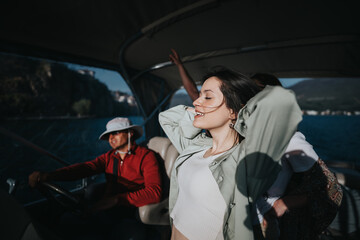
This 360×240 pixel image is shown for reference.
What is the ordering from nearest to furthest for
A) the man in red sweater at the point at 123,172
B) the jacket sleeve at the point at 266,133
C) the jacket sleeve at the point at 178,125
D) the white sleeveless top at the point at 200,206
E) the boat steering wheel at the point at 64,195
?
the jacket sleeve at the point at 266,133 < the white sleeveless top at the point at 200,206 < the jacket sleeve at the point at 178,125 < the boat steering wheel at the point at 64,195 < the man in red sweater at the point at 123,172

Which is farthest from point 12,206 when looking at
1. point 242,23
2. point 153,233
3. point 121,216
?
point 242,23

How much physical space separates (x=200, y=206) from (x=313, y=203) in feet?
2.30

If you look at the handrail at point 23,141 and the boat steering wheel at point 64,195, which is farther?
the handrail at point 23,141

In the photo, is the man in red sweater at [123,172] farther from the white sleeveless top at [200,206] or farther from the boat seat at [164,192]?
the white sleeveless top at [200,206]

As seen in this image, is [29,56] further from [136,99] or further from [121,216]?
[121,216]

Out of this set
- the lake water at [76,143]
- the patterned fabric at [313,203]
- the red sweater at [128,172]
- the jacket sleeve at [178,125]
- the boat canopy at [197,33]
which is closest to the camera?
the patterned fabric at [313,203]

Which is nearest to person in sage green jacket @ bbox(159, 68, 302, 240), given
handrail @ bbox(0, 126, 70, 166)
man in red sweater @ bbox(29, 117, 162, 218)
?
man in red sweater @ bbox(29, 117, 162, 218)

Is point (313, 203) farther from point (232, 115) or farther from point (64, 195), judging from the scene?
point (64, 195)

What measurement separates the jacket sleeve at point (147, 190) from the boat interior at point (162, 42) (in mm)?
105

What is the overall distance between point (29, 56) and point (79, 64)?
0.69 metres

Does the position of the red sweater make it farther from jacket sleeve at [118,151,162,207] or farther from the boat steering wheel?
the boat steering wheel

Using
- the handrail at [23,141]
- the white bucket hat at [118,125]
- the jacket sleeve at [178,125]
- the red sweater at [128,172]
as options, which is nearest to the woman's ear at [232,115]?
the jacket sleeve at [178,125]

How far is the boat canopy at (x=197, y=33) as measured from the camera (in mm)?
1834

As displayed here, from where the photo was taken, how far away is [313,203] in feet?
3.26
